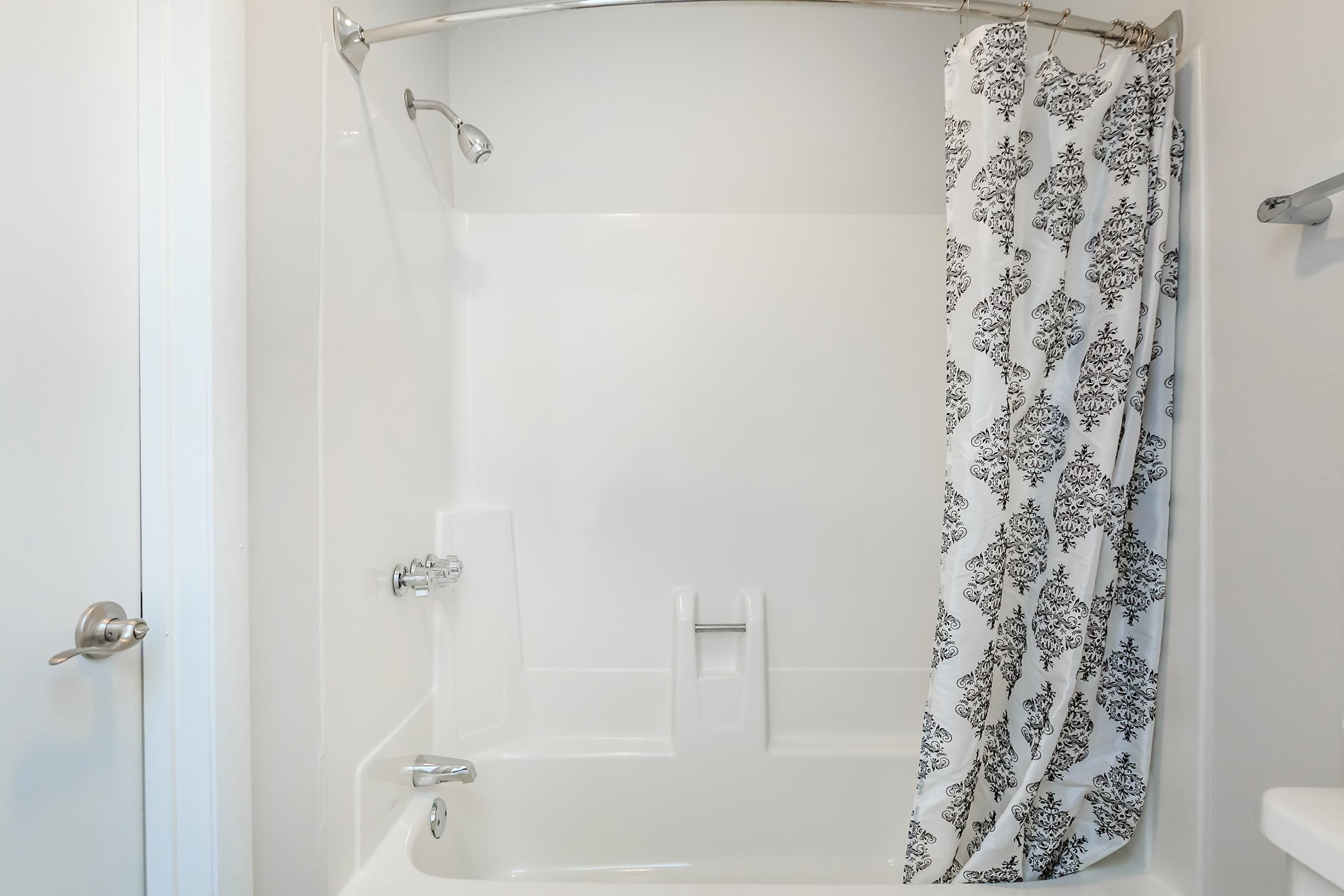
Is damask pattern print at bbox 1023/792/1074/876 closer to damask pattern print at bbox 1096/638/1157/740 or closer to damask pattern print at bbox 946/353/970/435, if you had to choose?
damask pattern print at bbox 1096/638/1157/740

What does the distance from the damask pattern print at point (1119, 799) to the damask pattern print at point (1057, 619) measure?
0.25m

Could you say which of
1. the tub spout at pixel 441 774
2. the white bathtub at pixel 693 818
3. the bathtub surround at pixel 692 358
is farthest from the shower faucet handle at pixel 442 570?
the white bathtub at pixel 693 818

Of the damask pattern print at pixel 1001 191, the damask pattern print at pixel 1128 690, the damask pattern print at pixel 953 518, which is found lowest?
the damask pattern print at pixel 1128 690

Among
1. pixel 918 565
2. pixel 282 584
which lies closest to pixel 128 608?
pixel 282 584

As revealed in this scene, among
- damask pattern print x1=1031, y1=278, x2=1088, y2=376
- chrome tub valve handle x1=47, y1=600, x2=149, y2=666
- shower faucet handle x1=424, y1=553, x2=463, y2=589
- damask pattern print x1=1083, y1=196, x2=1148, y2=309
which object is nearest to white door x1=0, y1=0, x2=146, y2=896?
chrome tub valve handle x1=47, y1=600, x2=149, y2=666

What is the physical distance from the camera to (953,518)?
1.19 metres

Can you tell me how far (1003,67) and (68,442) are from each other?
1481mm

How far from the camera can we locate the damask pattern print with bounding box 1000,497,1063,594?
123 centimetres

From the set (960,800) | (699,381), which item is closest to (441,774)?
(960,800)

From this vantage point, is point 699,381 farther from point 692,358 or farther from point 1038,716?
point 1038,716

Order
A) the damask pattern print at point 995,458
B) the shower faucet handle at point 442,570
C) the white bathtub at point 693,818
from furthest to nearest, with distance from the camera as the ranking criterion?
the white bathtub at point 693,818
the shower faucet handle at point 442,570
the damask pattern print at point 995,458

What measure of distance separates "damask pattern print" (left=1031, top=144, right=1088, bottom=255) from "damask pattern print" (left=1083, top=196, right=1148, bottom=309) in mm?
59

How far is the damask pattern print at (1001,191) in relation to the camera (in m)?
1.17

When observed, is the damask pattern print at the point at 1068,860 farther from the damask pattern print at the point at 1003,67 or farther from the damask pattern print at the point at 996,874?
the damask pattern print at the point at 1003,67
